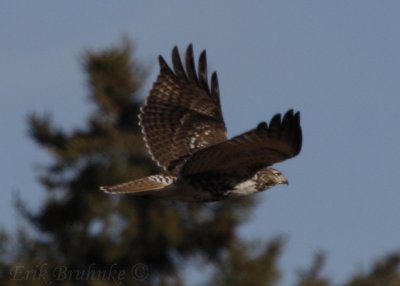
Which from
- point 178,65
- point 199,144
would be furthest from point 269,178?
point 178,65

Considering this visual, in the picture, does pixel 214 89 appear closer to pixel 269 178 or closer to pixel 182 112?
pixel 182 112

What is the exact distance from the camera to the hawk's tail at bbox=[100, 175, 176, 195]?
13242mm

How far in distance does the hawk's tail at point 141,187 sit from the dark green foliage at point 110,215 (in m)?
9.24

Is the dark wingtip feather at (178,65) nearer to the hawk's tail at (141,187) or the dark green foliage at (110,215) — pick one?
the hawk's tail at (141,187)

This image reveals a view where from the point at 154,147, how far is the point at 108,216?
944 centimetres

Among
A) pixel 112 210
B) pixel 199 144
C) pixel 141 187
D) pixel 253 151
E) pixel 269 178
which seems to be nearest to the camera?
pixel 253 151

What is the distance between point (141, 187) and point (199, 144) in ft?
3.37

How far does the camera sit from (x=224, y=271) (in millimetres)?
22250

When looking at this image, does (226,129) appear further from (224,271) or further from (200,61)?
(224,271)

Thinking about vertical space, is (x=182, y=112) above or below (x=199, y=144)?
above

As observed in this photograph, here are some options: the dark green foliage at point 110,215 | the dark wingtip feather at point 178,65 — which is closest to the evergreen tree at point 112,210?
the dark green foliage at point 110,215

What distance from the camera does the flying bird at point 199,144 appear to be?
12.9m

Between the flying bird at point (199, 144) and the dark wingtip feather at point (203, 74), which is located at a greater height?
the dark wingtip feather at point (203, 74)

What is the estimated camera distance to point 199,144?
559 inches
